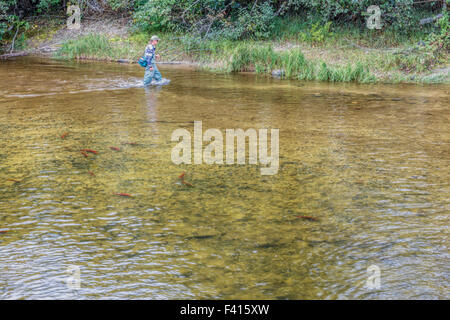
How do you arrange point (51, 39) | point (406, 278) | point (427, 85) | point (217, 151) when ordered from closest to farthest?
point (406, 278) < point (217, 151) < point (427, 85) < point (51, 39)

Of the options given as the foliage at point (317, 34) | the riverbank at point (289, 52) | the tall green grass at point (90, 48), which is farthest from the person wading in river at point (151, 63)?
the tall green grass at point (90, 48)

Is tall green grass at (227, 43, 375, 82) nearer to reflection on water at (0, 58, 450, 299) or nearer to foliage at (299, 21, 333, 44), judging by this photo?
foliage at (299, 21, 333, 44)

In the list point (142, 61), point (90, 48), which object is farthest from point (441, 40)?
point (90, 48)

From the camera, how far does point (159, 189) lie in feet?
19.1

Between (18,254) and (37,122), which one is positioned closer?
(18,254)

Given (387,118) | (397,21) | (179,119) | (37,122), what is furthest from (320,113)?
Result: (397,21)

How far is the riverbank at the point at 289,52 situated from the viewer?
14.9 metres

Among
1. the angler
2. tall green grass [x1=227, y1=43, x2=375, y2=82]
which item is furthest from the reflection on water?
tall green grass [x1=227, y1=43, x2=375, y2=82]

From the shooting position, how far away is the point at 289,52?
15.8 metres

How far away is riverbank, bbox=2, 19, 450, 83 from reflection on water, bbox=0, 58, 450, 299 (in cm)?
488

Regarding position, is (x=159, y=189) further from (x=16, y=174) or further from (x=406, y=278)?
(x=406, y=278)

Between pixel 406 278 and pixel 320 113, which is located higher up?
pixel 320 113

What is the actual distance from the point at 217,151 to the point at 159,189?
1.77 m
